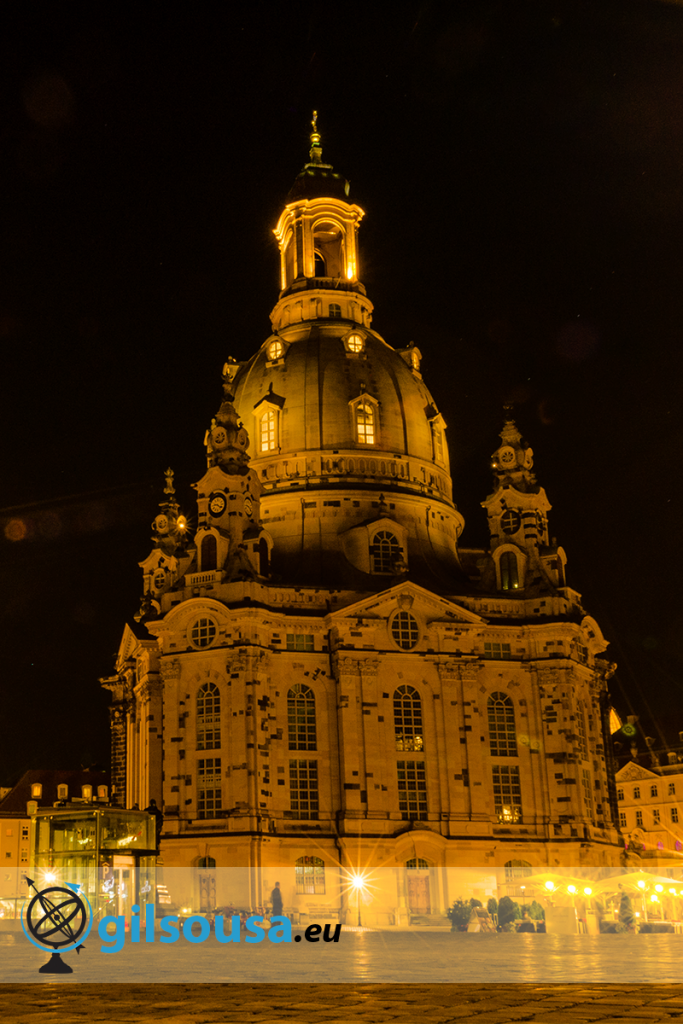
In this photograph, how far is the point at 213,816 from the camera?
68.2 meters

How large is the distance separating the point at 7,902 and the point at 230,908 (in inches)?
441

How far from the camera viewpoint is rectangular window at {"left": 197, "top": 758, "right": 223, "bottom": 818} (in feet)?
225

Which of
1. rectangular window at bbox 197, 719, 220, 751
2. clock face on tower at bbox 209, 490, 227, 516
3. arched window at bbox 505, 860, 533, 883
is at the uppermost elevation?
clock face on tower at bbox 209, 490, 227, 516

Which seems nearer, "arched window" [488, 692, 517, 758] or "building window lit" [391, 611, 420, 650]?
"building window lit" [391, 611, 420, 650]

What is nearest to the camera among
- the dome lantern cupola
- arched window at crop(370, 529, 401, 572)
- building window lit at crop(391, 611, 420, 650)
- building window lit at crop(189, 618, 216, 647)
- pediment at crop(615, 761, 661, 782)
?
building window lit at crop(189, 618, 216, 647)

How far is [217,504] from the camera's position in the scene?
7525 centimetres

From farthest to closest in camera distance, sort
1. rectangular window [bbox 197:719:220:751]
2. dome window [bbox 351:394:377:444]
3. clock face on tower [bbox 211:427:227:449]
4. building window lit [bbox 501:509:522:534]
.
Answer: dome window [bbox 351:394:377:444] < building window lit [bbox 501:509:522:534] < clock face on tower [bbox 211:427:227:449] < rectangular window [bbox 197:719:220:751]

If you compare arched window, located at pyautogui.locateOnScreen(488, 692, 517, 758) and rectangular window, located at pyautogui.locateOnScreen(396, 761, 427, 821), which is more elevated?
arched window, located at pyautogui.locateOnScreen(488, 692, 517, 758)

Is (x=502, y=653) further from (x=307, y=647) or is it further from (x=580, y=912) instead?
(x=580, y=912)

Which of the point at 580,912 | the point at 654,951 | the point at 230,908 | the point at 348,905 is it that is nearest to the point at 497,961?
the point at 654,951

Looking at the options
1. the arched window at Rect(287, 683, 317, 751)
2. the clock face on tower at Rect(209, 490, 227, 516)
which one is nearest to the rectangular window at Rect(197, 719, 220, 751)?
the arched window at Rect(287, 683, 317, 751)

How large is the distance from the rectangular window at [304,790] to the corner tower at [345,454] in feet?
39.8

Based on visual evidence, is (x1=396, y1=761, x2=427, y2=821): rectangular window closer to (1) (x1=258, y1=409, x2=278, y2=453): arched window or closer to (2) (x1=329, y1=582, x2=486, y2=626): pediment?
(2) (x1=329, y1=582, x2=486, y2=626): pediment

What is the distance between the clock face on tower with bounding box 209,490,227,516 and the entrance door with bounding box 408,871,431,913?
81.7 feet
